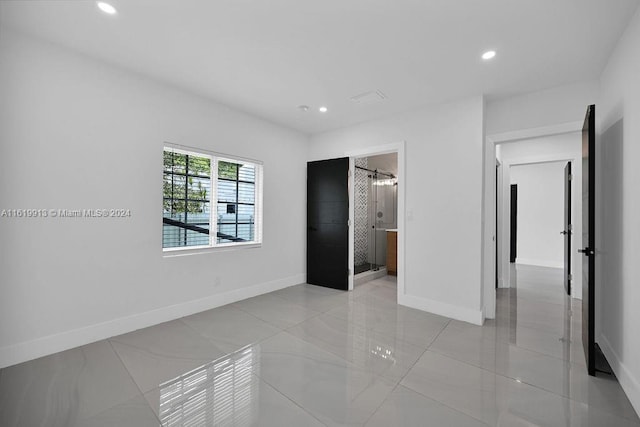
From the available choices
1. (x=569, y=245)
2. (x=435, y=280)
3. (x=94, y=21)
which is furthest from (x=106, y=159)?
(x=569, y=245)

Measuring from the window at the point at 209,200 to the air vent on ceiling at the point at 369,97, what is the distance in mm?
1780

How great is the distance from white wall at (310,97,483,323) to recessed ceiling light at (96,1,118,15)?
3268mm

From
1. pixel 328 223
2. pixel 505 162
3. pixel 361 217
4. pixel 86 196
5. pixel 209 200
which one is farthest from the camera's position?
pixel 361 217

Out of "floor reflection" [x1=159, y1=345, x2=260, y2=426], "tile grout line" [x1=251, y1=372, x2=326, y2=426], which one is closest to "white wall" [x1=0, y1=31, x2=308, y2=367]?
"floor reflection" [x1=159, y1=345, x2=260, y2=426]

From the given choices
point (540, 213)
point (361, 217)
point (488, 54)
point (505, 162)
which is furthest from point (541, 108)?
point (540, 213)

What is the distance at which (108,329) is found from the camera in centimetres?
267

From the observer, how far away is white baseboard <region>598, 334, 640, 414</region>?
5.76ft

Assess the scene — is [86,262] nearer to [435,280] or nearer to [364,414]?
[364,414]

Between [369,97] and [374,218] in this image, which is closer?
[369,97]

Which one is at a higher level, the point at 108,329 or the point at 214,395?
the point at 108,329

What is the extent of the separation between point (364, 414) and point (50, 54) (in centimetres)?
387

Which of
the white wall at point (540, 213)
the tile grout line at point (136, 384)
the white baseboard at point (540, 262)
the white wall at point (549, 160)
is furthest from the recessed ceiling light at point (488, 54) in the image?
the white baseboard at point (540, 262)

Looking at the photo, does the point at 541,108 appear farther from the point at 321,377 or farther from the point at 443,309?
the point at 321,377

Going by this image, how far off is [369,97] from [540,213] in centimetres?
622
